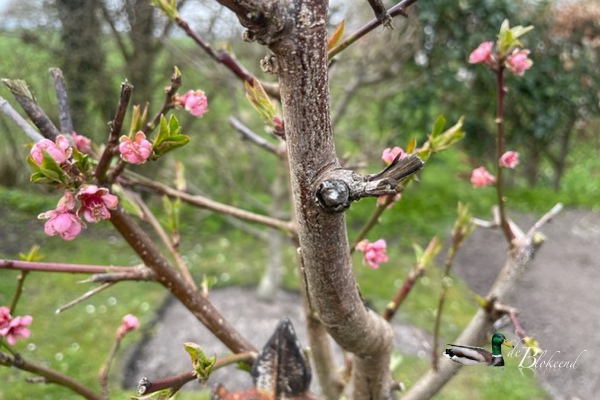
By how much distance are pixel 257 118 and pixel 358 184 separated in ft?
14.7

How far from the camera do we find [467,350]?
62cm

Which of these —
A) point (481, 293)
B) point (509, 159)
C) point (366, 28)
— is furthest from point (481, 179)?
point (481, 293)

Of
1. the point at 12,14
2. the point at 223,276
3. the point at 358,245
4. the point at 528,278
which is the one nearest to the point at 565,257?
the point at 528,278

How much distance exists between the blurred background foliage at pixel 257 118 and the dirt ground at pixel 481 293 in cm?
19

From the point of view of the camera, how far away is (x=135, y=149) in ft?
2.34

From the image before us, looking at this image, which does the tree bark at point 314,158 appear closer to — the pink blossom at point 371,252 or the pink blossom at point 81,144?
the pink blossom at point 371,252

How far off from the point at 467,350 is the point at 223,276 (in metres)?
4.35

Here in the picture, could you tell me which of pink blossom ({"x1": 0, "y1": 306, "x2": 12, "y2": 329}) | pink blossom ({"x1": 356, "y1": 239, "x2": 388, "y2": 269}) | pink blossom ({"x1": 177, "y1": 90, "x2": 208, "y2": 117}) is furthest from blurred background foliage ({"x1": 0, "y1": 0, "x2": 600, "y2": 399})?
pink blossom ({"x1": 177, "y1": 90, "x2": 208, "y2": 117})

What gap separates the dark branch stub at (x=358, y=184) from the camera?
49cm

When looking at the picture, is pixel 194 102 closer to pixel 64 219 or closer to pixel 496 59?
pixel 64 219

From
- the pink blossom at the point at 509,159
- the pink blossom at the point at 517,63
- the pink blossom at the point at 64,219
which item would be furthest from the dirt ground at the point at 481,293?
the pink blossom at the point at 64,219

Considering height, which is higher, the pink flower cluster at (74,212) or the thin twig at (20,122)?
the thin twig at (20,122)

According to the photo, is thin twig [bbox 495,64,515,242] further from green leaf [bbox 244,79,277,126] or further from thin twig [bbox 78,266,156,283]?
thin twig [bbox 78,266,156,283]

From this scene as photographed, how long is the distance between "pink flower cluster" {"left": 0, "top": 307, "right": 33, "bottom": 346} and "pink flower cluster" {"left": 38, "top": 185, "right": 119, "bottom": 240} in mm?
335
